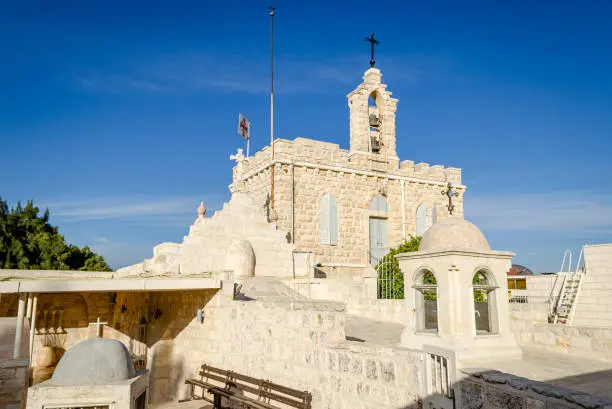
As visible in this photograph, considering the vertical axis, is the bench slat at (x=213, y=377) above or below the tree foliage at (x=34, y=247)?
below

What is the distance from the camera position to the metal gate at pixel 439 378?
225 inches

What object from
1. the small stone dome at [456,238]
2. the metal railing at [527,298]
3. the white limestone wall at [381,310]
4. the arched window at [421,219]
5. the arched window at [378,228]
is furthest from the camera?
the arched window at [421,219]

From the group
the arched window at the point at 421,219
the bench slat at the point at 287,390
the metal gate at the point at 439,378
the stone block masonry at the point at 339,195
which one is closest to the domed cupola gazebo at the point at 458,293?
the metal gate at the point at 439,378

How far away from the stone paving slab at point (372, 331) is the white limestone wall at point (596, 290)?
822 centimetres

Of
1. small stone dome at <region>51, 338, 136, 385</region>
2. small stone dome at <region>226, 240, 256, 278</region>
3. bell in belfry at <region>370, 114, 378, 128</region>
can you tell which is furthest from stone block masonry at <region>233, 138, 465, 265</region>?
small stone dome at <region>51, 338, 136, 385</region>

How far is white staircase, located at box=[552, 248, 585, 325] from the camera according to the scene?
55.3 feet

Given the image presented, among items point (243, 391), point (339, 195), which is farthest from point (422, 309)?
point (339, 195)

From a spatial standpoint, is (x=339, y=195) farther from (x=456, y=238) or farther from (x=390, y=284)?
(x=456, y=238)

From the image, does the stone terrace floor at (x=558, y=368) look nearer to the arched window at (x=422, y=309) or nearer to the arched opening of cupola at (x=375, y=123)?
the arched window at (x=422, y=309)

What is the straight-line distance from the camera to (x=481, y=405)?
516 cm

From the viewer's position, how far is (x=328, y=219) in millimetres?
21656

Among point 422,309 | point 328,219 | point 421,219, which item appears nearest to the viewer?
point 422,309

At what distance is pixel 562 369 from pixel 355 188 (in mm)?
15526

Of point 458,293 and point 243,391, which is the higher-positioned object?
point 458,293
